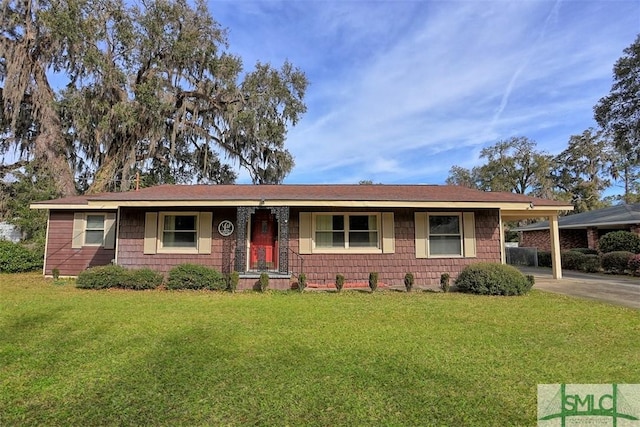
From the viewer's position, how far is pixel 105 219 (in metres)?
12.8

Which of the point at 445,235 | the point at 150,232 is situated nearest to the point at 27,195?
the point at 150,232

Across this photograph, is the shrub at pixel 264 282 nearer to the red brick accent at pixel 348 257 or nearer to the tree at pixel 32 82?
the red brick accent at pixel 348 257

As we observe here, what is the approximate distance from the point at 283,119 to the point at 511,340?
18.8 meters

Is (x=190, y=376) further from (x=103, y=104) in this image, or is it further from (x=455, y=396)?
(x=103, y=104)

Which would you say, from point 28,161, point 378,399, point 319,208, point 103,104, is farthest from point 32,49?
point 378,399

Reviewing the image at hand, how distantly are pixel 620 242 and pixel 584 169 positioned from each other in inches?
993

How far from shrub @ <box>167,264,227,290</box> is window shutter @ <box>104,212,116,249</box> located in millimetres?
3882

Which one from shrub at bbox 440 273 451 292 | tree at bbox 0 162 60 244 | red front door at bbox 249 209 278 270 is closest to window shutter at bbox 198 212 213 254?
red front door at bbox 249 209 278 270

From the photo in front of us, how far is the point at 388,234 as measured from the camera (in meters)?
11.1

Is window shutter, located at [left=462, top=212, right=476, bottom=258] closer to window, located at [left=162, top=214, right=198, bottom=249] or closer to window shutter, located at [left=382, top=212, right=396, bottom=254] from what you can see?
window shutter, located at [left=382, top=212, right=396, bottom=254]

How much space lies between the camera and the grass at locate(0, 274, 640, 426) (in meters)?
3.12

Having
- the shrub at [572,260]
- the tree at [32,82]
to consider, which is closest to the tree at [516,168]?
the shrub at [572,260]

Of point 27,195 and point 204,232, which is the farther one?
point 27,195

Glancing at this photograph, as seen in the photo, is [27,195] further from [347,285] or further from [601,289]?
[601,289]
